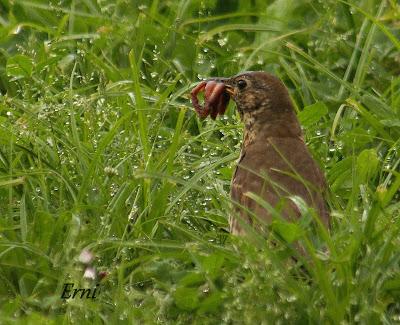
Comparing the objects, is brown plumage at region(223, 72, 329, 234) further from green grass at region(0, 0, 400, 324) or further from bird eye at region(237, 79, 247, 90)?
green grass at region(0, 0, 400, 324)

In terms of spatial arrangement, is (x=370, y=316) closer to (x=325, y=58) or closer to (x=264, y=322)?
(x=264, y=322)

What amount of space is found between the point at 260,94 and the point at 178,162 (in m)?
0.43

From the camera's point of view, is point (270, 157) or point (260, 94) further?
point (260, 94)

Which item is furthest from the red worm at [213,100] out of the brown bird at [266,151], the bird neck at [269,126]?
the bird neck at [269,126]

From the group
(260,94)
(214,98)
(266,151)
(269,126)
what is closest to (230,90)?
(214,98)

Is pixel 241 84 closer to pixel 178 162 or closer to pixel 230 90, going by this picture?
pixel 230 90

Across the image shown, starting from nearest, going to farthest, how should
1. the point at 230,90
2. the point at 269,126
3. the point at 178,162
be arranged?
the point at 269,126 < the point at 178,162 < the point at 230,90

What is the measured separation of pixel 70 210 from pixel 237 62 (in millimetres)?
1712

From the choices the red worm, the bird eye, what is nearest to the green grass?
the red worm

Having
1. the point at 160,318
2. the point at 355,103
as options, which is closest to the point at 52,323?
the point at 160,318

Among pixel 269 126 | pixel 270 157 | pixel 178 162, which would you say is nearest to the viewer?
pixel 270 157

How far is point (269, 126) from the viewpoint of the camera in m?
6.05

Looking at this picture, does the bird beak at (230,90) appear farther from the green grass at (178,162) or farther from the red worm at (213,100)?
the green grass at (178,162)

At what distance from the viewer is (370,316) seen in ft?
15.4
